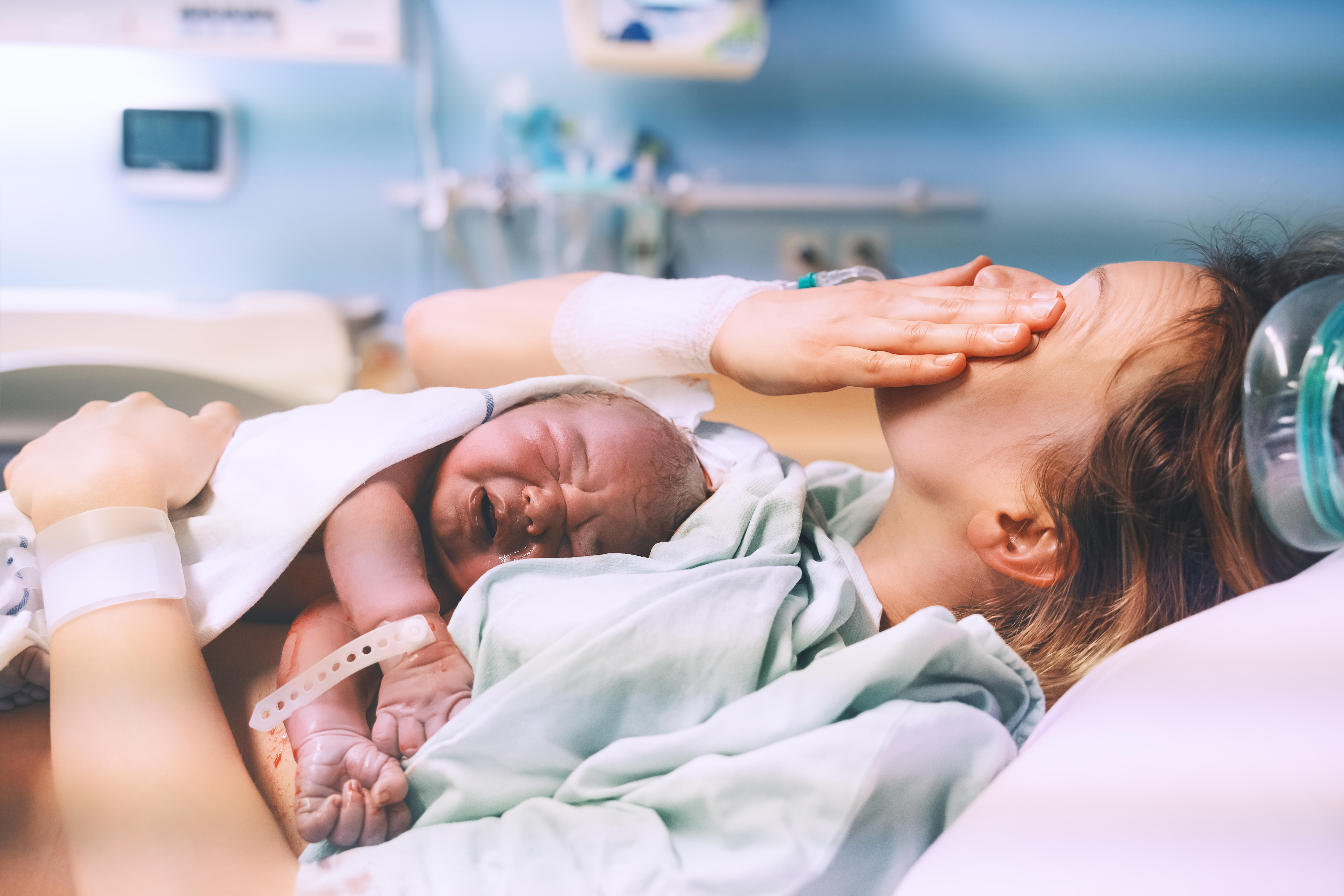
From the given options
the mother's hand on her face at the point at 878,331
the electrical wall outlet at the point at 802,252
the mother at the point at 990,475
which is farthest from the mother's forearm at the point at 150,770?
the electrical wall outlet at the point at 802,252

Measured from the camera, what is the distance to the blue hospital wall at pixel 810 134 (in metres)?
0.73

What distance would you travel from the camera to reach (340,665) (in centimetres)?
48

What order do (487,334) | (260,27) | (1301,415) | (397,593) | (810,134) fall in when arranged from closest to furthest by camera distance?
(1301,415) < (397,593) < (487,334) < (260,27) < (810,134)

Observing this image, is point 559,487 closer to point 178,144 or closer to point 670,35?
point 178,144

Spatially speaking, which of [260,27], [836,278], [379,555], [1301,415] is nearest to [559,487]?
[379,555]

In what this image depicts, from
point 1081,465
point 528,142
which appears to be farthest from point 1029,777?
point 528,142

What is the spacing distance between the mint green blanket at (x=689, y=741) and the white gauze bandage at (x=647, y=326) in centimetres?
19

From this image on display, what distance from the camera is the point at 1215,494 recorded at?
0.54 meters

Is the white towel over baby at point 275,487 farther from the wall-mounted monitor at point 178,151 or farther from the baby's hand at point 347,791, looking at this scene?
the wall-mounted monitor at point 178,151

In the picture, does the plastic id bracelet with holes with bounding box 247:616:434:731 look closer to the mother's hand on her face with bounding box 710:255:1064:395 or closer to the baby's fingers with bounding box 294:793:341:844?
the baby's fingers with bounding box 294:793:341:844

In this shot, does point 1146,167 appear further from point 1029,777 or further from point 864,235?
point 1029,777

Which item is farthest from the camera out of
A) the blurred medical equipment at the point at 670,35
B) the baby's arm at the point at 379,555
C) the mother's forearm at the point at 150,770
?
the blurred medical equipment at the point at 670,35

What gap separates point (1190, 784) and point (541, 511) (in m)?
0.42

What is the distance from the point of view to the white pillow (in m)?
0.41
